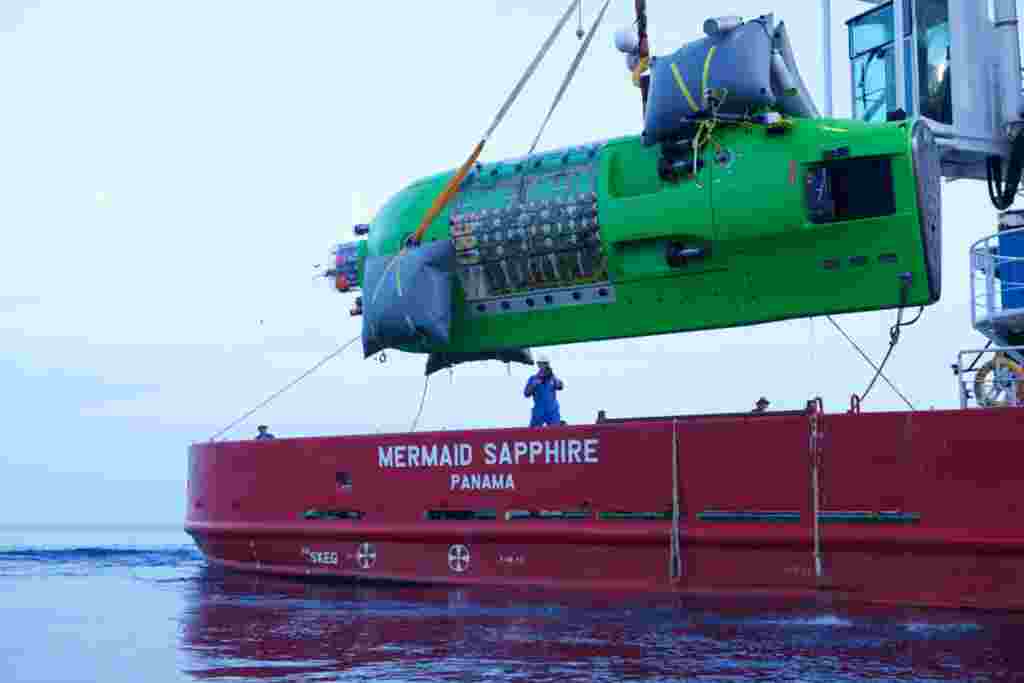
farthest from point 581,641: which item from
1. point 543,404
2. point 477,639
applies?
point 543,404

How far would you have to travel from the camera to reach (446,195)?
1382 centimetres

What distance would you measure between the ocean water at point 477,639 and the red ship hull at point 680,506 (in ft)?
0.93

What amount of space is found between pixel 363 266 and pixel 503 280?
2085 mm

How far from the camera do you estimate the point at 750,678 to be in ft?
23.8

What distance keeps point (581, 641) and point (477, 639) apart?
76 centimetres

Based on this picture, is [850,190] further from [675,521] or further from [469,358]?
[469,358]

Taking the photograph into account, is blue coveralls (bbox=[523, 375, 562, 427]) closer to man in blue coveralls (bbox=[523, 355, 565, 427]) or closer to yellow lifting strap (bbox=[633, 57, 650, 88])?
man in blue coveralls (bbox=[523, 355, 565, 427])

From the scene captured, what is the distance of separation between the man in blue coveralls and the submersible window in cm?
341

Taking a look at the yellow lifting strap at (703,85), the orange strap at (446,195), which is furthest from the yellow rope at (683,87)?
the orange strap at (446,195)

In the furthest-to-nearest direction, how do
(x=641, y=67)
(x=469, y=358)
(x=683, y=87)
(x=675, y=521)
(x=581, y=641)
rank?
(x=469, y=358) < (x=641, y=67) < (x=683, y=87) < (x=675, y=521) < (x=581, y=641)

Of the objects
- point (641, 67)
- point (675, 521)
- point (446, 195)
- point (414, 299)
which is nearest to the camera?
point (675, 521)

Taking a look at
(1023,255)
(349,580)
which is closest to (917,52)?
(1023,255)

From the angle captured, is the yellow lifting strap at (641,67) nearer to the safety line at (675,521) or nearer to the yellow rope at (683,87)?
the yellow rope at (683,87)

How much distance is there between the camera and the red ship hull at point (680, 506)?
999 cm
